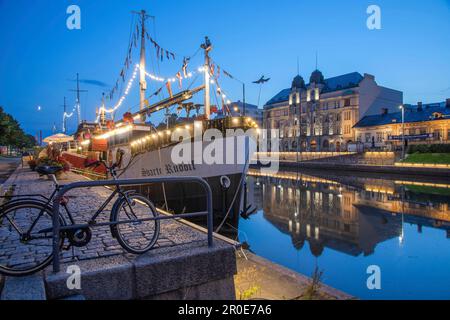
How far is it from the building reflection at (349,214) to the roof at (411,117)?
3732 cm

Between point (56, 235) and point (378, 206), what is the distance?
18.4 meters

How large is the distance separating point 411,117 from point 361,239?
180 ft

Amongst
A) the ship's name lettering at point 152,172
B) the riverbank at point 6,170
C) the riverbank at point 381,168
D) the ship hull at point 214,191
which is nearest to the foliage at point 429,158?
the riverbank at point 381,168

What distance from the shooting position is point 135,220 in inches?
155

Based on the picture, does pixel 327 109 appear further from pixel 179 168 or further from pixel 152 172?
pixel 179 168

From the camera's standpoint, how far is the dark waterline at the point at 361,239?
792 cm

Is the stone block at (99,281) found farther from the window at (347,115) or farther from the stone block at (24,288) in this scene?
the window at (347,115)

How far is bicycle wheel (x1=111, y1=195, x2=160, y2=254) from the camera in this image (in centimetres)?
409

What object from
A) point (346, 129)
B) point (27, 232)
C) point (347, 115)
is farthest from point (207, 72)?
point (347, 115)

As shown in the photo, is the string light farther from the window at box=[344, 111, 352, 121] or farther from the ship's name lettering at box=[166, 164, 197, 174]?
the window at box=[344, 111, 352, 121]

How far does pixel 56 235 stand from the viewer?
339 cm

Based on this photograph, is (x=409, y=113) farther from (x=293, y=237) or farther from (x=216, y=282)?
(x=216, y=282)
